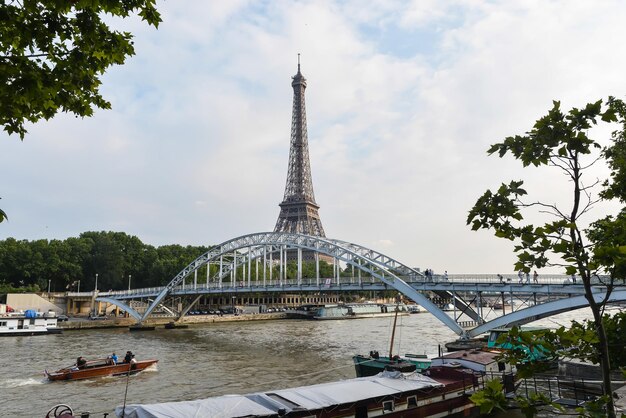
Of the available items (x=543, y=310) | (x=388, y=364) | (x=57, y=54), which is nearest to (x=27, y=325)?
(x=388, y=364)

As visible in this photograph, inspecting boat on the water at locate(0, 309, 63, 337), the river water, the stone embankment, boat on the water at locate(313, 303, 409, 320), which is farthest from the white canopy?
boat on the water at locate(313, 303, 409, 320)

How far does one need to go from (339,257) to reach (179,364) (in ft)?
57.2

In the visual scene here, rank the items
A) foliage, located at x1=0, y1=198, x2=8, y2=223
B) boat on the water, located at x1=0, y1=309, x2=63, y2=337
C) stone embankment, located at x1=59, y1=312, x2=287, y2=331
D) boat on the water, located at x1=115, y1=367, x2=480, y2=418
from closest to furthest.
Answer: foliage, located at x1=0, y1=198, x2=8, y2=223 < boat on the water, located at x1=115, y1=367, x2=480, y2=418 < boat on the water, located at x1=0, y1=309, x2=63, y2=337 < stone embankment, located at x1=59, y1=312, x2=287, y2=331

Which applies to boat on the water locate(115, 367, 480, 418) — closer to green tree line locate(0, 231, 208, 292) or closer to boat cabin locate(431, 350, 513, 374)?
boat cabin locate(431, 350, 513, 374)

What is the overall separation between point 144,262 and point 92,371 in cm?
6359

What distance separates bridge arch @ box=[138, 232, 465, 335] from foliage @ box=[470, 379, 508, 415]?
27.4 meters

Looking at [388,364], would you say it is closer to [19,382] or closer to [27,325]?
[19,382]

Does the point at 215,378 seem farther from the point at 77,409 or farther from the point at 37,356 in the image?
the point at 37,356

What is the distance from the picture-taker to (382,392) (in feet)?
43.7

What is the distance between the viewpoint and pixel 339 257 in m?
40.3

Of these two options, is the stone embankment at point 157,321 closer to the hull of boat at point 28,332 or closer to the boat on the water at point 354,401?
the hull of boat at point 28,332

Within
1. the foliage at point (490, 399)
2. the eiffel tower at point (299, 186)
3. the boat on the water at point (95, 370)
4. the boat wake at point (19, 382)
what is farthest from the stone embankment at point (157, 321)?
the foliage at point (490, 399)

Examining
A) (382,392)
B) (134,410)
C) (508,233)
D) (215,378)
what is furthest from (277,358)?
(508,233)

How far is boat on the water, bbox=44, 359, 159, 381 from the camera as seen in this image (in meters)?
21.6
